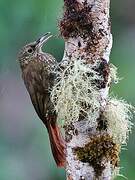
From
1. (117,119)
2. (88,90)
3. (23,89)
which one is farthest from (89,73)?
(23,89)

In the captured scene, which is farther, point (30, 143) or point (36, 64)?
point (30, 143)

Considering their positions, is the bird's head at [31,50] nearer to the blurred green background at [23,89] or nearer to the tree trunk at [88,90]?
the tree trunk at [88,90]

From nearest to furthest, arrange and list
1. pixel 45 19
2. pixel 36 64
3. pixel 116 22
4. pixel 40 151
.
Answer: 1. pixel 36 64
2. pixel 45 19
3. pixel 40 151
4. pixel 116 22

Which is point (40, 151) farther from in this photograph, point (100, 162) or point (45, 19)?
point (100, 162)

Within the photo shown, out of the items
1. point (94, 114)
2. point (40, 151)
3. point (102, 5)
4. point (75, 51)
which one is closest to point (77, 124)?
→ point (94, 114)

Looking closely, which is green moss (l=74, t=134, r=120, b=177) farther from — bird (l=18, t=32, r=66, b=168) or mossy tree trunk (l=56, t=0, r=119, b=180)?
bird (l=18, t=32, r=66, b=168)

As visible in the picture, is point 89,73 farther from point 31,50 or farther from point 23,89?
point 23,89
